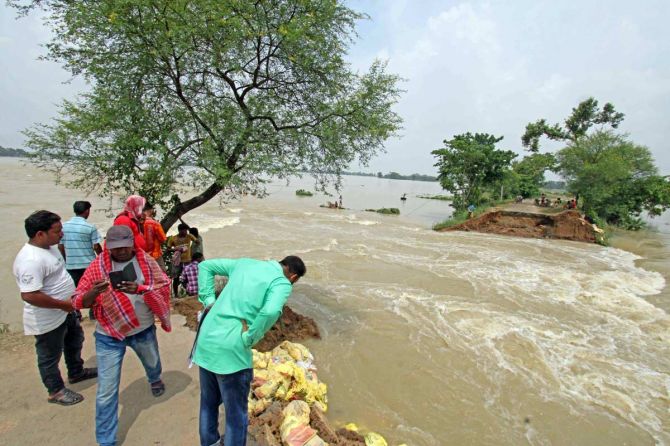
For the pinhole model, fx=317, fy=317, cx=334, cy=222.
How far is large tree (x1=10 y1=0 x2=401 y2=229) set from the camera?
5359 millimetres

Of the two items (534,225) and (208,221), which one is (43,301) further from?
(534,225)

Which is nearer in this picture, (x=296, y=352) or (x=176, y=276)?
(x=296, y=352)

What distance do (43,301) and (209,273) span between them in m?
1.59

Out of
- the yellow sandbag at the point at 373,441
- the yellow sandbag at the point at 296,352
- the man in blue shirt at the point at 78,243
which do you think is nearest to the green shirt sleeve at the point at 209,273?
the yellow sandbag at the point at 373,441

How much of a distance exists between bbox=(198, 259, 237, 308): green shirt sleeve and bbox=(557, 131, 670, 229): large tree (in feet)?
97.8

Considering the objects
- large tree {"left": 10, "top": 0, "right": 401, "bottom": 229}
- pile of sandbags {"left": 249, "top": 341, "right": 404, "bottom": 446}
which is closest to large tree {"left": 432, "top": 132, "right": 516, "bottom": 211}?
large tree {"left": 10, "top": 0, "right": 401, "bottom": 229}

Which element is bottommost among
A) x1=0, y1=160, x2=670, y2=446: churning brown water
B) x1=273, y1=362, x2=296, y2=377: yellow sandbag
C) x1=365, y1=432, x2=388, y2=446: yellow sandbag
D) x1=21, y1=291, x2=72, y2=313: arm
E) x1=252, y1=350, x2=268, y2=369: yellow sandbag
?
x1=0, y1=160, x2=670, y2=446: churning brown water

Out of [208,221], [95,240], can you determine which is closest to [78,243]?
[95,240]

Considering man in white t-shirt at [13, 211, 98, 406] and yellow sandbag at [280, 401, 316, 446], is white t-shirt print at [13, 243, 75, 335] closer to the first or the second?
man in white t-shirt at [13, 211, 98, 406]

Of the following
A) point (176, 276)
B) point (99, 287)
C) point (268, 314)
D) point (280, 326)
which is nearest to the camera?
point (268, 314)

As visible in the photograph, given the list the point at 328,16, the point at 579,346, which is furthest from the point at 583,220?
the point at 328,16

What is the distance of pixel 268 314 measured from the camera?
2.25 metres

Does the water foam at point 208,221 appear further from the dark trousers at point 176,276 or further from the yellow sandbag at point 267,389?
the yellow sandbag at point 267,389

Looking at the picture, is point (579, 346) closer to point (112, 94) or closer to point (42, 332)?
point (42, 332)
